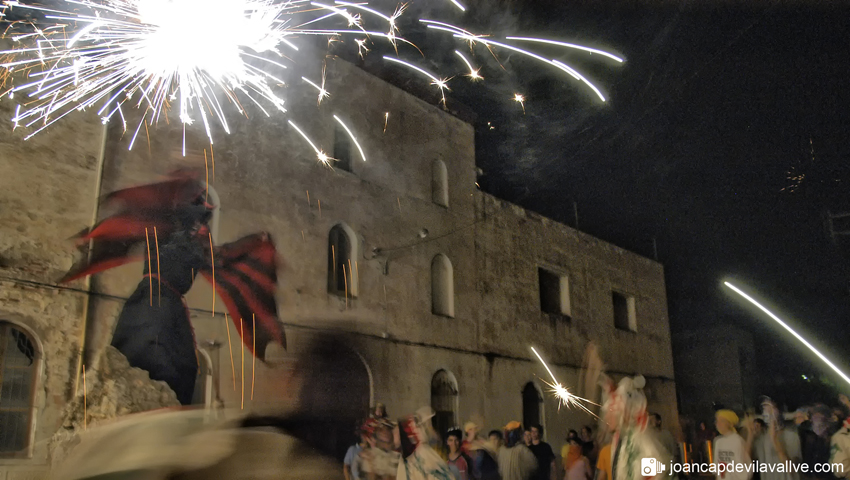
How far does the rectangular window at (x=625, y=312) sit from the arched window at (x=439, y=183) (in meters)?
6.54

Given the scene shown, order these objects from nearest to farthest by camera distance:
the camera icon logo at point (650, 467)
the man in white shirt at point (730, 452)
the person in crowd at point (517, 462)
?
the camera icon logo at point (650, 467)
the man in white shirt at point (730, 452)
the person in crowd at point (517, 462)

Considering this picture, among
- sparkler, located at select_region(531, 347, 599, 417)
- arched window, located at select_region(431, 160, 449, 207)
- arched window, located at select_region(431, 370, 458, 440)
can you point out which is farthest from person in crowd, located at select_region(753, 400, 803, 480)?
arched window, located at select_region(431, 160, 449, 207)

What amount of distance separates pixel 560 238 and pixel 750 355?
34.7 feet

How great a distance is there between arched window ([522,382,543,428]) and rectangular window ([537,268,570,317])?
212cm

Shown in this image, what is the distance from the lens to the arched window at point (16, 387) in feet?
28.3

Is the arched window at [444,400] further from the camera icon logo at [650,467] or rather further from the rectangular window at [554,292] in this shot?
the camera icon logo at [650,467]

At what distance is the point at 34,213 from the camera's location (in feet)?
30.4

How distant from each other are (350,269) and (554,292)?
6.35 metres

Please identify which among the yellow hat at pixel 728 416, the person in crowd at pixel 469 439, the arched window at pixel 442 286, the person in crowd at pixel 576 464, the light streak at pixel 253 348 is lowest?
the person in crowd at pixel 576 464

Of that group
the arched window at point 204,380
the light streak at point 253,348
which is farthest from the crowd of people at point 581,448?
the arched window at point 204,380


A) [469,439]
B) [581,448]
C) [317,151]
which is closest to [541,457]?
[581,448]

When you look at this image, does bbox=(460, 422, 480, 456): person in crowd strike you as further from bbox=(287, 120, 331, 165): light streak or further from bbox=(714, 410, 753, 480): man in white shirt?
bbox=(287, 120, 331, 165): light streak

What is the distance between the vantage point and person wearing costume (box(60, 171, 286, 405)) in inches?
381

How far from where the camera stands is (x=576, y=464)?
8.89 meters
